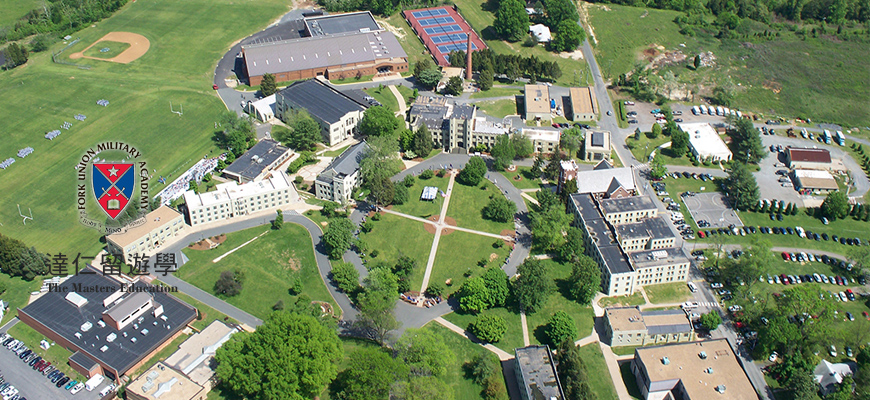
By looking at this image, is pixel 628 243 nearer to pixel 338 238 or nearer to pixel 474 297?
pixel 474 297

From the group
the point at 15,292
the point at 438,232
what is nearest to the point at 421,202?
the point at 438,232

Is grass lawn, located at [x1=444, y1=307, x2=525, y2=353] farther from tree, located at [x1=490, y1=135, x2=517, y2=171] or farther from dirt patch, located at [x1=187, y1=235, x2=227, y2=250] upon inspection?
dirt patch, located at [x1=187, y1=235, x2=227, y2=250]

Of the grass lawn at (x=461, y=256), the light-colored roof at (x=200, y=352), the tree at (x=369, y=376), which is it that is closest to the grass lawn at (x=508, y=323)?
the grass lawn at (x=461, y=256)

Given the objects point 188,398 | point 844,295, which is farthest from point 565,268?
point 188,398

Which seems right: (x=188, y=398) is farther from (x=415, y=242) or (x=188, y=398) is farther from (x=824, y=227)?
(x=824, y=227)

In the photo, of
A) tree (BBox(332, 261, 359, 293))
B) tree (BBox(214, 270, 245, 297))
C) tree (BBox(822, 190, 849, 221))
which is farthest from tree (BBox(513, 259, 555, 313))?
tree (BBox(822, 190, 849, 221))

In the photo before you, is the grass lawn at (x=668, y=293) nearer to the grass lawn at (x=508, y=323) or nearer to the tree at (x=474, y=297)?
the grass lawn at (x=508, y=323)
